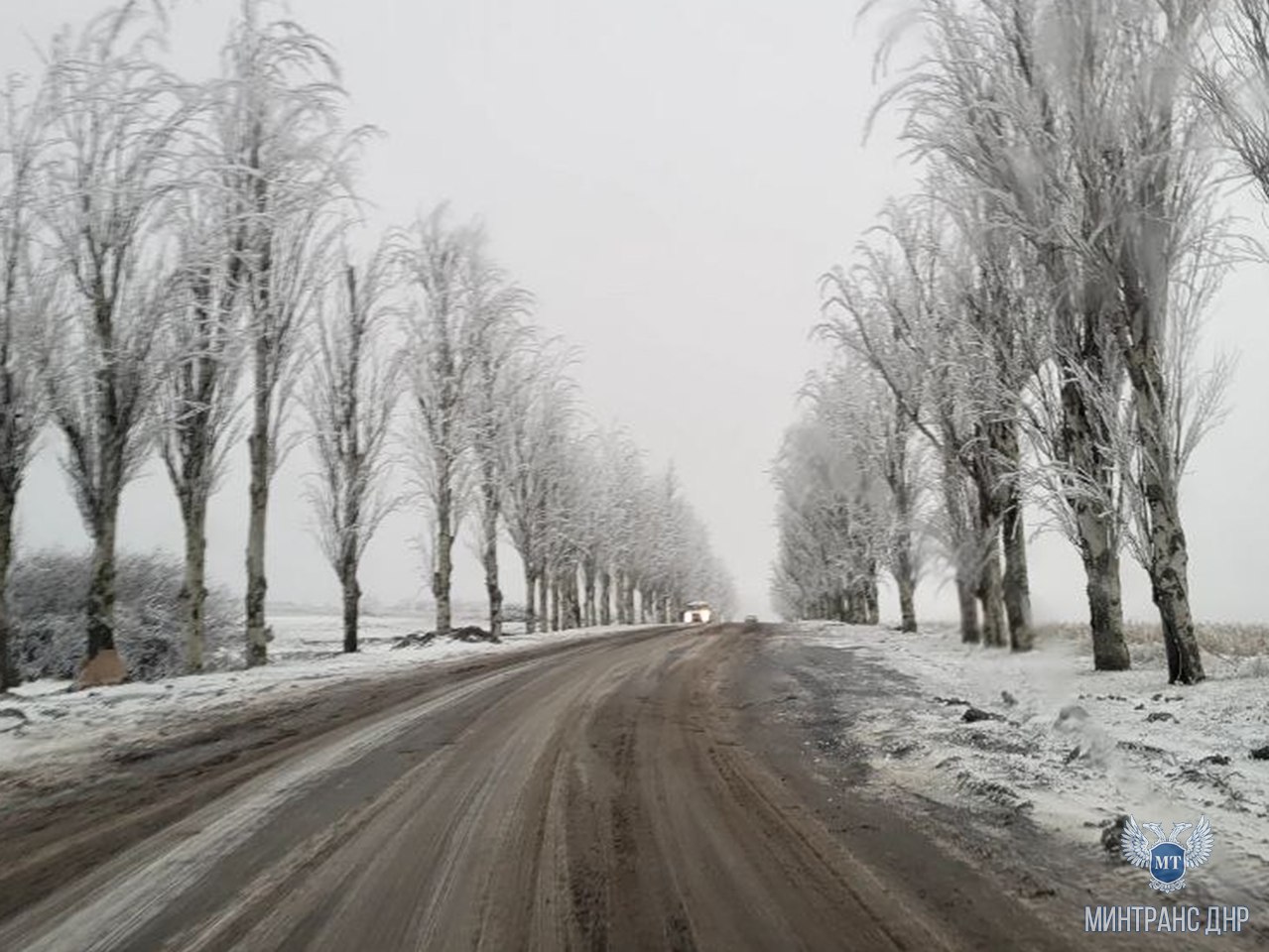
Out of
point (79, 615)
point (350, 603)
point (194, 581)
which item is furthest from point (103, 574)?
point (79, 615)

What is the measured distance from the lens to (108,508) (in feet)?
43.2

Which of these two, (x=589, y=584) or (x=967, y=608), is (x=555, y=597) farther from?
(x=967, y=608)

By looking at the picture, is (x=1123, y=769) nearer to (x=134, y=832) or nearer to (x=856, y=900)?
(x=856, y=900)

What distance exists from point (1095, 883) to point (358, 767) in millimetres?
5261

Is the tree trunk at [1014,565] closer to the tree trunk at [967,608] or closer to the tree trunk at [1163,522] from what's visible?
the tree trunk at [967,608]

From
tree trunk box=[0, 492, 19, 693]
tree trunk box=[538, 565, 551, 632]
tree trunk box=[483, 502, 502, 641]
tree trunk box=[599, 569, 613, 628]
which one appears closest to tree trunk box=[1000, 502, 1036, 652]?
tree trunk box=[483, 502, 502, 641]

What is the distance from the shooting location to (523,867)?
4238mm

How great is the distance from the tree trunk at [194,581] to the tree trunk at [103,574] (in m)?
2.07

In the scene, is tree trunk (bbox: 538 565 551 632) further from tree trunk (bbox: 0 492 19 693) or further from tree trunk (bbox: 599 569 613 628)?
tree trunk (bbox: 0 492 19 693)

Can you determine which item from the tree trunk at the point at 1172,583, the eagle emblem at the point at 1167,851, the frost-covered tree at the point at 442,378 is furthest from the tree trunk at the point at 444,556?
the eagle emblem at the point at 1167,851

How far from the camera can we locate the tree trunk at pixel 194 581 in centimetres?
1516

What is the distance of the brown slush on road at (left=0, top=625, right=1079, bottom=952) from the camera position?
3438 millimetres

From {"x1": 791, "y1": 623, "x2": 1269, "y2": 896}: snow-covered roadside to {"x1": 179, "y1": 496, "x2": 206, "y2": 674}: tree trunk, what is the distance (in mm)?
12421

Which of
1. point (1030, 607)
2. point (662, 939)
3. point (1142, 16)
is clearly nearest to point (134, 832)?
point (662, 939)
